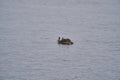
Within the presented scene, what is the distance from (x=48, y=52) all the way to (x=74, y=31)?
9.91 meters

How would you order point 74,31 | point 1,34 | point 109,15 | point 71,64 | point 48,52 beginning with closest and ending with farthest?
point 71,64 → point 48,52 → point 1,34 → point 74,31 → point 109,15

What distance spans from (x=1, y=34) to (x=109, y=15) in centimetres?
1915

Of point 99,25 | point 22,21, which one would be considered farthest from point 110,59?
point 22,21

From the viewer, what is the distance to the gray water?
29.8 meters

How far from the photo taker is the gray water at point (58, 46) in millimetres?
29797

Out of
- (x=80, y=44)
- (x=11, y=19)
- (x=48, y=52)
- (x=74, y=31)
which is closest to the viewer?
(x=48, y=52)

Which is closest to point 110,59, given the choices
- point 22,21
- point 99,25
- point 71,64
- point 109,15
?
point 71,64

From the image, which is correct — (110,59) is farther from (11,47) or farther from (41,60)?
(11,47)

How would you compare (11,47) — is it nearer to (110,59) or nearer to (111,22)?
(110,59)

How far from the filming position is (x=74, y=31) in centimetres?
4447

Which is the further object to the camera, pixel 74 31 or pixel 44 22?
pixel 44 22

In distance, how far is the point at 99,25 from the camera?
48.0m

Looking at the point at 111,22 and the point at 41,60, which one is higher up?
the point at 111,22

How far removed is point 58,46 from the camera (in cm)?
3781
